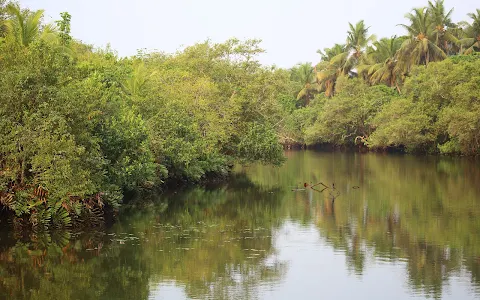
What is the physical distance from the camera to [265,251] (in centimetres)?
1820

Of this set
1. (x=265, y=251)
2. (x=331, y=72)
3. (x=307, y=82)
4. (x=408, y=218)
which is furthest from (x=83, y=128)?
(x=307, y=82)

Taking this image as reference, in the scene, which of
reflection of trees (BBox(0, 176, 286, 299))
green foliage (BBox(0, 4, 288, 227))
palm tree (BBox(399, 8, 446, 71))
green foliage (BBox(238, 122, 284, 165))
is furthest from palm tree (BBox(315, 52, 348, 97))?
reflection of trees (BBox(0, 176, 286, 299))

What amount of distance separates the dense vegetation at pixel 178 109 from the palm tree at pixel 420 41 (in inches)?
5.5

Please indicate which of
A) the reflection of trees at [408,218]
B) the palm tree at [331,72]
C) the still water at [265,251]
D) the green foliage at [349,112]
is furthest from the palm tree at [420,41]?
the still water at [265,251]

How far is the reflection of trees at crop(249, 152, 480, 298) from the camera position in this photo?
16516mm

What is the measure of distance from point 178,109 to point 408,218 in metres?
14.0

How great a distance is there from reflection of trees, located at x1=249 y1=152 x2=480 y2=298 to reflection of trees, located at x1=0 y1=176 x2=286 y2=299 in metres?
2.54

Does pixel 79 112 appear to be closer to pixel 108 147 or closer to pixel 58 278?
pixel 108 147

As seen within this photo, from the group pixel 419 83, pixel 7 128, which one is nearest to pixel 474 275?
pixel 7 128

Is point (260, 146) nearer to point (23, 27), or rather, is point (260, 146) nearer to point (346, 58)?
point (23, 27)

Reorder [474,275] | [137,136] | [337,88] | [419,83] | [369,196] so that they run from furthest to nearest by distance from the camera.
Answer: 1. [337,88]
2. [419,83]
3. [369,196]
4. [137,136]
5. [474,275]

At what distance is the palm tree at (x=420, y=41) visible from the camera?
215 ft

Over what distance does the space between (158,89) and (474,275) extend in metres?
22.2

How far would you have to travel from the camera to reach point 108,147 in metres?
23.2
